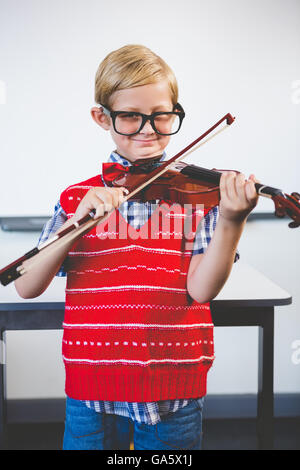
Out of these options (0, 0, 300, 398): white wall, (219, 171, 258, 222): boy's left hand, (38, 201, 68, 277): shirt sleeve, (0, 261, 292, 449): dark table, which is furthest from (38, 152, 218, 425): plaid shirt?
(0, 0, 300, 398): white wall

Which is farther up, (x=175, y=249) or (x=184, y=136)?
(x=184, y=136)

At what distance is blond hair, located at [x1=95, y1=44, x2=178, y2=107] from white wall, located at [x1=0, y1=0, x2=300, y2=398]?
930 mm

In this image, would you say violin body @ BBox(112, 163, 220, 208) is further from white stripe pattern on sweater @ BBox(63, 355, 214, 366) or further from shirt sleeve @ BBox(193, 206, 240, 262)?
white stripe pattern on sweater @ BBox(63, 355, 214, 366)

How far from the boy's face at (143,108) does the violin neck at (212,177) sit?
0.21 feet

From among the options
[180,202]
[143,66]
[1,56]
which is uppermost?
[1,56]

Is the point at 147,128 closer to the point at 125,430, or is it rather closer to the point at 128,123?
the point at 128,123

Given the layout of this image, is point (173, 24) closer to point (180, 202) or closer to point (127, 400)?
point (180, 202)

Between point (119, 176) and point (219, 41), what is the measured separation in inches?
45.2

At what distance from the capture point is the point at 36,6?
164cm

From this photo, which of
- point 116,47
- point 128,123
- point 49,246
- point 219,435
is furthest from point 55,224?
point 219,435

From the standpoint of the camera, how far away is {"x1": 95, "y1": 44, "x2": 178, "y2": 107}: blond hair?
0.74 m

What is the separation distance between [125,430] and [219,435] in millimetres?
1068

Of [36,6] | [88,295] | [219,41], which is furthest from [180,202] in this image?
[36,6]

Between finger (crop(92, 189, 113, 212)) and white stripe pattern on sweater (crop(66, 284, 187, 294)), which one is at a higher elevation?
finger (crop(92, 189, 113, 212))
